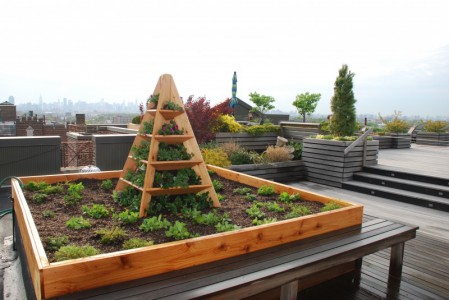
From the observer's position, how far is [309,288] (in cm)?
308

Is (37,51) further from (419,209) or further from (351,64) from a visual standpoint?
(419,209)

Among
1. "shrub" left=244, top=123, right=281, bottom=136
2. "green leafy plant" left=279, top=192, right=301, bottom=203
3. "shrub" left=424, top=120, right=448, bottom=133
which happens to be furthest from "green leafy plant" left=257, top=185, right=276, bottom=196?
"shrub" left=424, top=120, right=448, bottom=133

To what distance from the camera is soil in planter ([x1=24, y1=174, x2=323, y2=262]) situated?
2836 millimetres

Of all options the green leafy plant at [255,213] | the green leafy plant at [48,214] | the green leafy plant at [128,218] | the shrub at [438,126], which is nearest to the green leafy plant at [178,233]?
the green leafy plant at [128,218]

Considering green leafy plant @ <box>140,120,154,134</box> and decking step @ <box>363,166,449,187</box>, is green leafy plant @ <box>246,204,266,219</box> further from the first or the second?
decking step @ <box>363,166,449,187</box>

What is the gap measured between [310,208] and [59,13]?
22.0 feet

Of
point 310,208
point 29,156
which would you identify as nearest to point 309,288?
point 310,208

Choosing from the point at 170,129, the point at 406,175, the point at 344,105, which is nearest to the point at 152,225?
the point at 170,129

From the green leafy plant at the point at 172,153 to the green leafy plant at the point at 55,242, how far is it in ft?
4.12

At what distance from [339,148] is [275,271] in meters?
5.75

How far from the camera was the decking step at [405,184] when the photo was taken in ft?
20.5

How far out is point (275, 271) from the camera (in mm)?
2266

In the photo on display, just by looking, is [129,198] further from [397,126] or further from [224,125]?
[397,126]

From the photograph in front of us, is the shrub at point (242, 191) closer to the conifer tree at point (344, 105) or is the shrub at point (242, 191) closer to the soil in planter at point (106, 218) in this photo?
the soil in planter at point (106, 218)
